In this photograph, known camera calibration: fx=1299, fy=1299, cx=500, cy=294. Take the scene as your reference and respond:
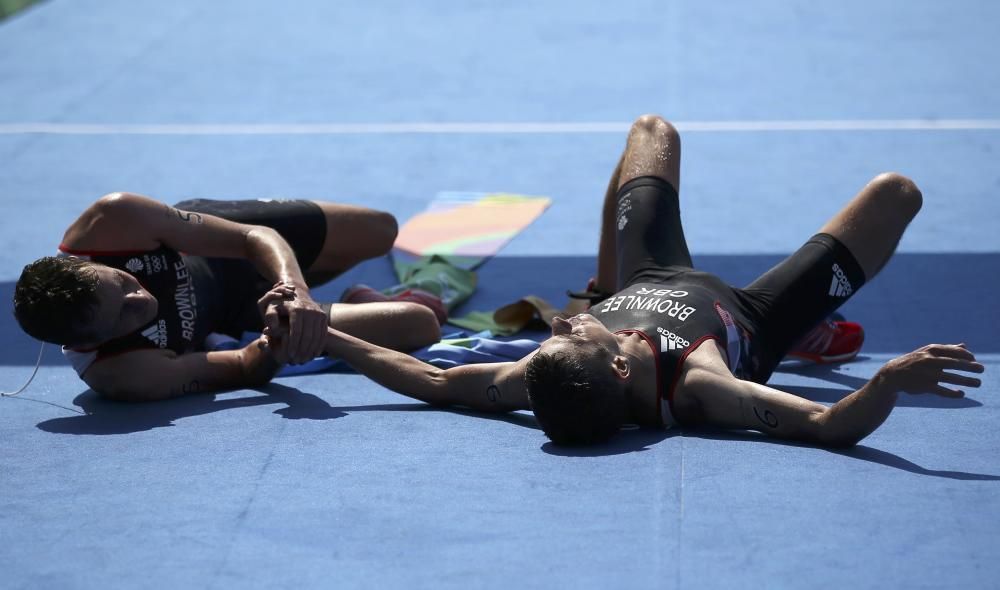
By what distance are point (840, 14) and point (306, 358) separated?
22.3 ft

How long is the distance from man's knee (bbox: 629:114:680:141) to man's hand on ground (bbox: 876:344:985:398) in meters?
1.54

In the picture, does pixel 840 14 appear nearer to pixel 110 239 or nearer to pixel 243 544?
pixel 110 239

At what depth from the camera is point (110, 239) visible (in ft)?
13.0

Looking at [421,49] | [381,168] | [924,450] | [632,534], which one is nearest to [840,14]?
[421,49]

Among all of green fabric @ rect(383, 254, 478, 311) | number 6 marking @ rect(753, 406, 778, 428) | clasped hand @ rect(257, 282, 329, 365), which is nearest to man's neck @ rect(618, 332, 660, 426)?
number 6 marking @ rect(753, 406, 778, 428)

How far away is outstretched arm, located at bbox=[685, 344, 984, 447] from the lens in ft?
10.0

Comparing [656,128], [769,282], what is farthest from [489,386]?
[656,128]

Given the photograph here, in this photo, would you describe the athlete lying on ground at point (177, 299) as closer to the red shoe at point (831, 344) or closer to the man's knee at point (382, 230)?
the man's knee at point (382, 230)

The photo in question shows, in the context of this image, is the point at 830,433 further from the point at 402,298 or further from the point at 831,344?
the point at 402,298

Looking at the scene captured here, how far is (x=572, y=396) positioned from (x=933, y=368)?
89cm

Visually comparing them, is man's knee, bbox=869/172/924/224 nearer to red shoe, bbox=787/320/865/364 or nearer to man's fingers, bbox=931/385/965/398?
red shoe, bbox=787/320/865/364

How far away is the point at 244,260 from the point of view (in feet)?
15.0

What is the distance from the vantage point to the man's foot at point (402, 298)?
15.3ft

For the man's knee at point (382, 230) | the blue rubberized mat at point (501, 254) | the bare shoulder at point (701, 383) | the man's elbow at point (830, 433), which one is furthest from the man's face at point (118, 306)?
the man's elbow at point (830, 433)
